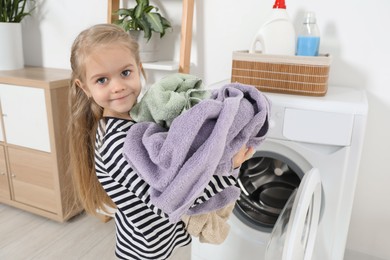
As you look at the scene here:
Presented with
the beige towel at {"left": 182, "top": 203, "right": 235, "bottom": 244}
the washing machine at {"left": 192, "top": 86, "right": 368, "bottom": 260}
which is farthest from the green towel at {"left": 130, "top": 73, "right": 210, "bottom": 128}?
the washing machine at {"left": 192, "top": 86, "right": 368, "bottom": 260}

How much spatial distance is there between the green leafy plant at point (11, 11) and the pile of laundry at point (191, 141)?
1.34 m

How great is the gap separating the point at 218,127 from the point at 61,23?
152cm

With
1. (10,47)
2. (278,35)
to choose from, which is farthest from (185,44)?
(10,47)

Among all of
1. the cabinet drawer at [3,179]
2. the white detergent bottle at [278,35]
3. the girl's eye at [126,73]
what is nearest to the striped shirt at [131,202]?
the girl's eye at [126,73]

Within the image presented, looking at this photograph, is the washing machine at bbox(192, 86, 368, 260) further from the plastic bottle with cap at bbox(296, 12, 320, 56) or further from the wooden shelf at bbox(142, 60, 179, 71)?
the wooden shelf at bbox(142, 60, 179, 71)

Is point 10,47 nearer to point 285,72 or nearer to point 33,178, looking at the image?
point 33,178

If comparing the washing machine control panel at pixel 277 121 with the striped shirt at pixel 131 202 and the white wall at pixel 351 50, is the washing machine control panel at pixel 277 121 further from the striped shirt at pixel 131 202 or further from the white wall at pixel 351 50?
the white wall at pixel 351 50

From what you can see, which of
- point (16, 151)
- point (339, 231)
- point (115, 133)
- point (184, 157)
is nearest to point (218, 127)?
point (184, 157)

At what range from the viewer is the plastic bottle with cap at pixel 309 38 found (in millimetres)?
1110

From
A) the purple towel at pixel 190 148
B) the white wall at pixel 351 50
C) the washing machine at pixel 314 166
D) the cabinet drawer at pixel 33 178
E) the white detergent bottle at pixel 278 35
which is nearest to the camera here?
the purple towel at pixel 190 148

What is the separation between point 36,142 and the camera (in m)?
1.55

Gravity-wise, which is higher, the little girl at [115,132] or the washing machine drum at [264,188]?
the little girl at [115,132]

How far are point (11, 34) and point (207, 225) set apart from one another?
150cm

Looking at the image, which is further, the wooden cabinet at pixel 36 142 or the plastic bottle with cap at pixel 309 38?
the wooden cabinet at pixel 36 142
